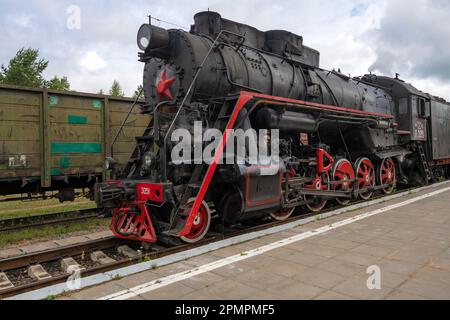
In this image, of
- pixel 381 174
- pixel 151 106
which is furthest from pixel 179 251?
pixel 381 174

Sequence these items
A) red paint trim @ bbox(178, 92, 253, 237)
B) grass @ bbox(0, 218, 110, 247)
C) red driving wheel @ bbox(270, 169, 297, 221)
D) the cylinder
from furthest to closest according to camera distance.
Result: 1. red driving wheel @ bbox(270, 169, 297, 221)
2. grass @ bbox(0, 218, 110, 247)
3. the cylinder
4. red paint trim @ bbox(178, 92, 253, 237)

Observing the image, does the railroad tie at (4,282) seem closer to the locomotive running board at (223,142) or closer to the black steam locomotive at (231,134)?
the black steam locomotive at (231,134)

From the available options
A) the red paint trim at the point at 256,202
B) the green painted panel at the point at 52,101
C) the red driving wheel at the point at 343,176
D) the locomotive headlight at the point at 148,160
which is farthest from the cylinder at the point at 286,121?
the green painted panel at the point at 52,101

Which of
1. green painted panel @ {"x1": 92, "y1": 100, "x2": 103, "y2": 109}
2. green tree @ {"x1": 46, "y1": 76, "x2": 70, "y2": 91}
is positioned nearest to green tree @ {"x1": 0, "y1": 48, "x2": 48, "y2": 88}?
green tree @ {"x1": 46, "y1": 76, "x2": 70, "y2": 91}

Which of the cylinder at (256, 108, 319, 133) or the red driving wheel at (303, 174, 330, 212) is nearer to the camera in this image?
the cylinder at (256, 108, 319, 133)

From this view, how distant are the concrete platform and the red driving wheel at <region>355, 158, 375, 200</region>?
9.25 ft

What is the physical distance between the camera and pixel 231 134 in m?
5.28

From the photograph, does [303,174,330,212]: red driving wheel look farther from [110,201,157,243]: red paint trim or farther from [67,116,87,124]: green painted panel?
[67,116,87,124]: green painted panel

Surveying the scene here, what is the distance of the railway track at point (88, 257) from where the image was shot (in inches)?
166

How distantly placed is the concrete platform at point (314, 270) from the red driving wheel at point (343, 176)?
6.70 feet

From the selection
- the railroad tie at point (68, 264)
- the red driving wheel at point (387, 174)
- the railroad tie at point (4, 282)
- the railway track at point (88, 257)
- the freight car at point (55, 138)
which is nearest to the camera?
the railroad tie at point (4, 282)

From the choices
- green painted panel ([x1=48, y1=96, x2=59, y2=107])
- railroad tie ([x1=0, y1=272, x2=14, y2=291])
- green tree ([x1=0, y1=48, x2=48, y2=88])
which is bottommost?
railroad tie ([x1=0, y1=272, x2=14, y2=291])

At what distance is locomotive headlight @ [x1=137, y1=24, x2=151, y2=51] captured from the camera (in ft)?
18.2

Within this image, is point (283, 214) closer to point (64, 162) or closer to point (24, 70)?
point (64, 162)
